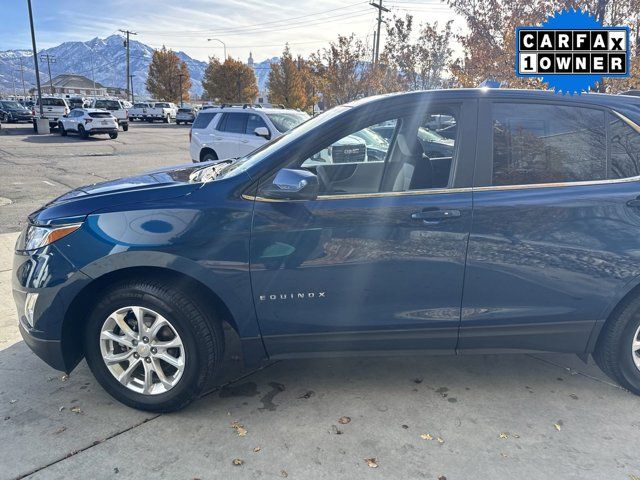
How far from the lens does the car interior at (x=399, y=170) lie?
279 cm

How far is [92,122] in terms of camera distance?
24.3m

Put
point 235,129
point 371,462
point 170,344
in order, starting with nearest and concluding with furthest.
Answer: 1. point 371,462
2. point 170,344
3. point 235,129

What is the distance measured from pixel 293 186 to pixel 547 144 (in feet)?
4.94

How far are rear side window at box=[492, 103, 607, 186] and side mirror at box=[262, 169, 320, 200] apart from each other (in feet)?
3.43

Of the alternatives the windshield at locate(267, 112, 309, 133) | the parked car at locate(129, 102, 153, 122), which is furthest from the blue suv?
the parked car at locate(129, 102, 153, 122)

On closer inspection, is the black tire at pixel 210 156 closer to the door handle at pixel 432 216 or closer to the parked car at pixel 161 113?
the door handle at pixel 432 216

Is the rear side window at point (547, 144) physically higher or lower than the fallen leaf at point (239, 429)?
higher

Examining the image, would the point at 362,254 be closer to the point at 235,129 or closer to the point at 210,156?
the point at 235,129

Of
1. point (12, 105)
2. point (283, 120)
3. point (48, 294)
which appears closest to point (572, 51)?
point (48, 294)

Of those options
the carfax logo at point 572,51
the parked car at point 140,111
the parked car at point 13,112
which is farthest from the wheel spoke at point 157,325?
the parked car at point 140,111

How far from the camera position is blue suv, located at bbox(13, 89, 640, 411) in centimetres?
262

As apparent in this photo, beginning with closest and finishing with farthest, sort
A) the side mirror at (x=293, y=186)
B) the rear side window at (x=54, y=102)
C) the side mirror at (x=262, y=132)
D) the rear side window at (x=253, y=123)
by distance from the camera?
the side mirror at (x=293, y=186)
the side mirror at (x=262, y=132)
the rear side window at (x=253, y=123)
the rear side window at (x=54, y=102)

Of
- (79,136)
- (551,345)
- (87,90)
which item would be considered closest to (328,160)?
(551,345)

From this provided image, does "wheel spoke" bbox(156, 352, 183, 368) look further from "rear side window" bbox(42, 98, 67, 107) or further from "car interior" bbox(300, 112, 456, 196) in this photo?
"rear side window" bbox(42, 98, 67, 107)
